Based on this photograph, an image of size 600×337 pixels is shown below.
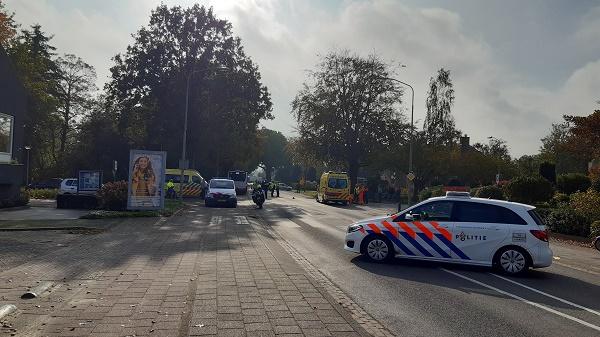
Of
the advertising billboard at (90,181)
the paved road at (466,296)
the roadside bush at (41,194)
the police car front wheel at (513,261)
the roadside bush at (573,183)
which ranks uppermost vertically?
the roadside bush at (573,183)

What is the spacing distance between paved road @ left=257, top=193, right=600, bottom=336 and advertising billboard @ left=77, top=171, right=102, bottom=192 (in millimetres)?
18233

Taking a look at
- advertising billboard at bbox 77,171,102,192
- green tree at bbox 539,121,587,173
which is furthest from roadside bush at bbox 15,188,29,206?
green tree at bbox 539,121,587,173

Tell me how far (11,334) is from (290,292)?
3685 millimetres

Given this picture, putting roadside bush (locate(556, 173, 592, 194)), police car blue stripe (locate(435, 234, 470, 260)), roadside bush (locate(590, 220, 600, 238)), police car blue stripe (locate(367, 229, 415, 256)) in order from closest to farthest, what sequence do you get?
1. police car blue stripe (locate(435, 234, 470, 260))
2. police car blue stripe (locate(367, 229, 415, 256))
3. roadside bush (locate(590, 220, 600, 238))
4. roadside bush (locate(556, 173, 592, 194))

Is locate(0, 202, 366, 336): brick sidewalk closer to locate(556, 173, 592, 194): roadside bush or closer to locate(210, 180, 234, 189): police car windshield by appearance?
locate(210, 180, 234, 189): police car windshield

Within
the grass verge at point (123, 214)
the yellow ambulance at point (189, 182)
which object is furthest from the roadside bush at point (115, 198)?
the yellow ambulance at point (189, 182)

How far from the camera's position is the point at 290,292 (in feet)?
26.3

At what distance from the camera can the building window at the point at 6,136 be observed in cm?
2517

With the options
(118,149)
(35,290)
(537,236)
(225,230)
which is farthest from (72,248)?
(118,149)

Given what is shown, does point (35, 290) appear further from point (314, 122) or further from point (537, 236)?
point (314, 122)

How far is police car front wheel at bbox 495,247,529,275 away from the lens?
36.2ft

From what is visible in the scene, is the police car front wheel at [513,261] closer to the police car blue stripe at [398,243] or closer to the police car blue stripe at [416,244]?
the police car blue stripe at [416,244]

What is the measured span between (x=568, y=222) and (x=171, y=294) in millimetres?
16683

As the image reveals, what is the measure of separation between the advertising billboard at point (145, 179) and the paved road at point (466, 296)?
35.4 ft
